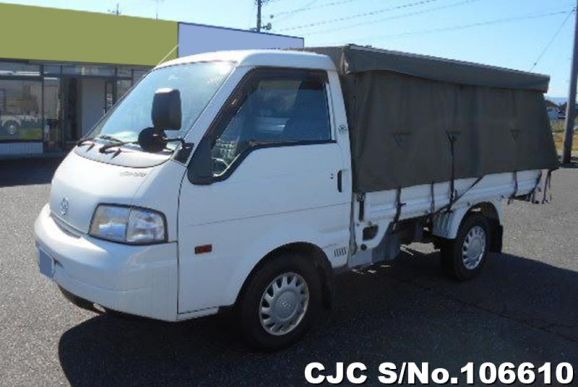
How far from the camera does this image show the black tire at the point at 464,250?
19.9 feet

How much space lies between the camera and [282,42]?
21.4 m

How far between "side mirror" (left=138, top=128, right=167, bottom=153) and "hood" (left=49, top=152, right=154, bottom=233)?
0.57 ft

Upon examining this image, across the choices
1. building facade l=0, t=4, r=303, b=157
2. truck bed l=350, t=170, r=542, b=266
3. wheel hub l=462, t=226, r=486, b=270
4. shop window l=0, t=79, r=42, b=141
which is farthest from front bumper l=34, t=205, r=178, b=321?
shop window l=0, t=79, r=42, b=141

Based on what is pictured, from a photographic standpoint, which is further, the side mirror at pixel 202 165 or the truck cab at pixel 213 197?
the side mirror at pixel 202 165

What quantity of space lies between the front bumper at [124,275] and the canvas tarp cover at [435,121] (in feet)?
5.61

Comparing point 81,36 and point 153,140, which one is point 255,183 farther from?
point 81,36

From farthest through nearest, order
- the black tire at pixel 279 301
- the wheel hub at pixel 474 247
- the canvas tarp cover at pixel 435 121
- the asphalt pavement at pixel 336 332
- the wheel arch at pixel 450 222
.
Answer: the wheel hub at pixel 474 247 → the wheel arch at pixel 450 222 → the canvas tarp cover at pixel 435 121 → the black tire at pixel 279 301 → the asphalt pavement at pixel 336 332

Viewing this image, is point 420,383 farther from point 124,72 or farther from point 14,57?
point 124,72

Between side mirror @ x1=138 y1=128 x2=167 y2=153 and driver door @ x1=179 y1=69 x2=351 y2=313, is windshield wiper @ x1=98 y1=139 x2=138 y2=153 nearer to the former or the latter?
side mirror @ x1=138 y1=128 x2=167 y2=153

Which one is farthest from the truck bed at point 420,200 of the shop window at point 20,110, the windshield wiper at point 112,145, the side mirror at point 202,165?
the shop window at point 20,110

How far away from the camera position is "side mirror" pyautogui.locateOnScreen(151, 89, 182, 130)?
11.8 feet

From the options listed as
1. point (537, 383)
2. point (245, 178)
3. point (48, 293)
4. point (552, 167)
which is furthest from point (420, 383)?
point (552, 167)

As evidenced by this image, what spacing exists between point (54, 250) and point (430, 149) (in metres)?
3.31

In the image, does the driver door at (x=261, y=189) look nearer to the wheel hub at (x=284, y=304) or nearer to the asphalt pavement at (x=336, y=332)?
the wheel hub at (x=284, y=304)
